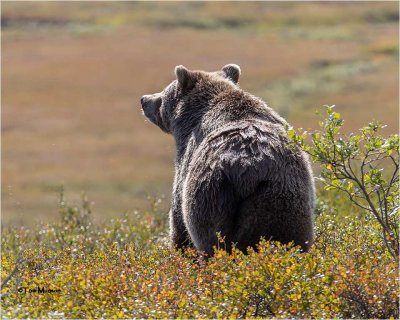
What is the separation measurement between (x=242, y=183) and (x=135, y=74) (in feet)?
197

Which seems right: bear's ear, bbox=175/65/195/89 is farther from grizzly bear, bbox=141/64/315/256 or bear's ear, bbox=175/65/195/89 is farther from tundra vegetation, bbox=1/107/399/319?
tundra vegetation, bbox=1/107/399/319

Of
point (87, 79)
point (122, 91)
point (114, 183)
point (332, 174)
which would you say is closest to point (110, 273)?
point (332, 174)

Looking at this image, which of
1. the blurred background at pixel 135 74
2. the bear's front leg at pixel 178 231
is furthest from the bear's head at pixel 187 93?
the blurred background at pixel 135 74

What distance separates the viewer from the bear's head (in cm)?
1051

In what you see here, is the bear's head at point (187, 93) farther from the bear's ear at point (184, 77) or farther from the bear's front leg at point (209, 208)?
the bear's front leg at point (209, 208)

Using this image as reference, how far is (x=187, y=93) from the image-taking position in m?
10.9

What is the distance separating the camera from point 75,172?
4344 centimetres

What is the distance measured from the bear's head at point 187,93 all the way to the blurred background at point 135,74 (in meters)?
4.82

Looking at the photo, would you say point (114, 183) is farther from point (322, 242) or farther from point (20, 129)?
point (322, 242)

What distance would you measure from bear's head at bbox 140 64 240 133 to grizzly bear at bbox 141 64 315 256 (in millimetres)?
543

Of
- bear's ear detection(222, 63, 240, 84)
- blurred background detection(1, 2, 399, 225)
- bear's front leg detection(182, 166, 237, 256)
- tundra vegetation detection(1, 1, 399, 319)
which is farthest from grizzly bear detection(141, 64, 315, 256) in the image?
blurred background detection(1, 2, 399, 225)

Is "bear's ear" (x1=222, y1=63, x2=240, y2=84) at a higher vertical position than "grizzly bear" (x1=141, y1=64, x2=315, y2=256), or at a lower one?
higher

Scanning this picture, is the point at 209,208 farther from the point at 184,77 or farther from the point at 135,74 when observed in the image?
the point at 135,74

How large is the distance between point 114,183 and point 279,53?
39.8 meters
